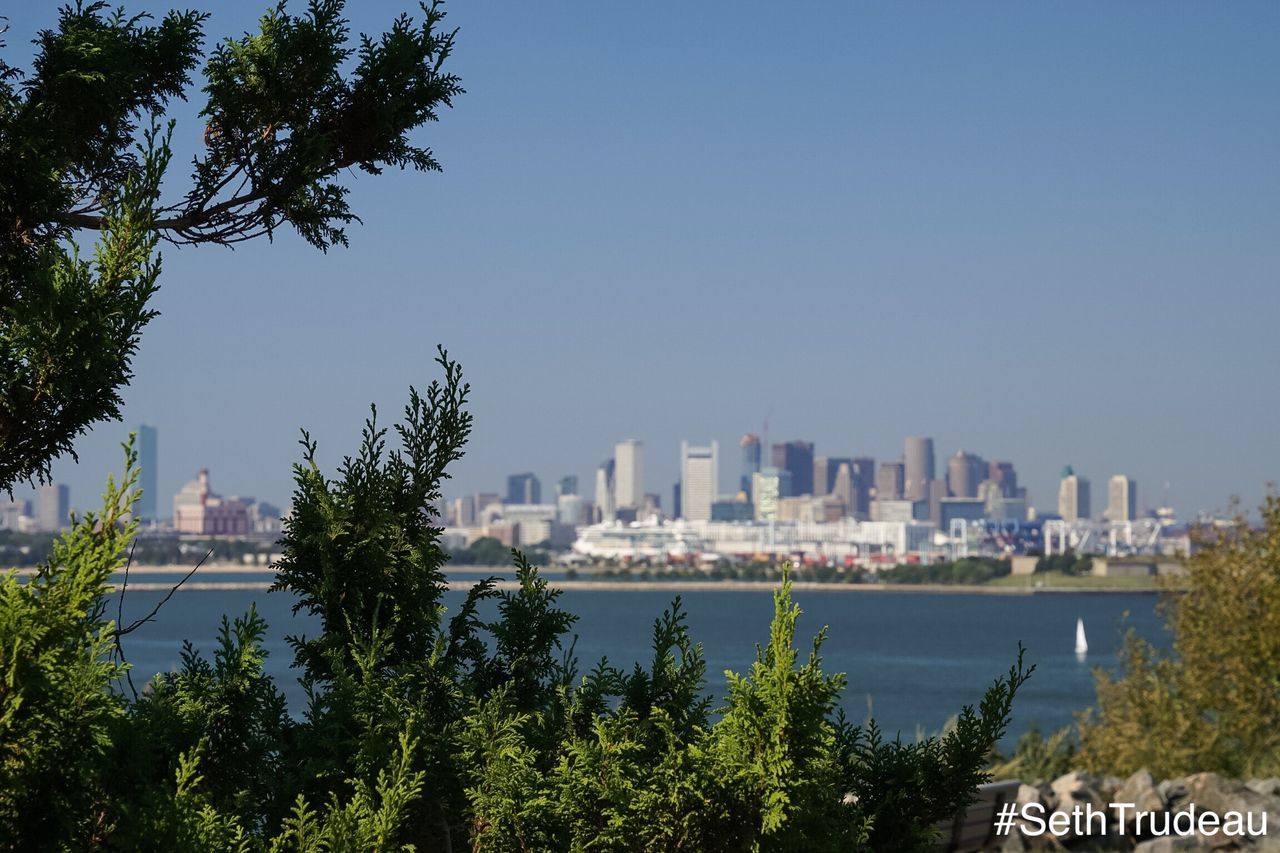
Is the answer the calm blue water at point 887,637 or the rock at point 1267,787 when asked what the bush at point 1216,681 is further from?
the rock at point 1267,787

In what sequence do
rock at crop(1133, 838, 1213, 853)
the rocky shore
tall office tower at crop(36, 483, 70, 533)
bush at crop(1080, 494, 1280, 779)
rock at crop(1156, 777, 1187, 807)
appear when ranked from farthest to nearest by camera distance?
tall office tower at crop(36, 483, 70, 533) < bush at crop(1080, 494, 1280, 779) < rock at crop(1156, 777, 1187, 807) < the rocky shore < rock at crop(1133, 838, 1213, 853)

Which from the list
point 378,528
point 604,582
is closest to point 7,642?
point 378,528

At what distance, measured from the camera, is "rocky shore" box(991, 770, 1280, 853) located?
7312 millimetres

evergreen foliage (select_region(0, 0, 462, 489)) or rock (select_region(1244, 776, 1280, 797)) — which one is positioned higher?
evergreen foliage (select_region(0, 0, 462, 489))

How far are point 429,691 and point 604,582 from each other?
10380 cm

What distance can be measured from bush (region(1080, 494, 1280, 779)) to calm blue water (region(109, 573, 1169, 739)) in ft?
4.86

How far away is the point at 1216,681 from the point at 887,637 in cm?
4791

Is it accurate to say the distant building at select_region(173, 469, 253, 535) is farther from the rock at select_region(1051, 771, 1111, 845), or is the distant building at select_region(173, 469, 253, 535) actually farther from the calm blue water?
the rock at select_region(1051, 771, 1111, 845)

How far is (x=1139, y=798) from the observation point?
785cm

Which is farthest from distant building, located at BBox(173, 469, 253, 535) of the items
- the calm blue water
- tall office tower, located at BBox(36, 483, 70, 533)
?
the calm blue water

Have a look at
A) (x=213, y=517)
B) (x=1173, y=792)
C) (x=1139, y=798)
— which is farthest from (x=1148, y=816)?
(x=213, y=517)

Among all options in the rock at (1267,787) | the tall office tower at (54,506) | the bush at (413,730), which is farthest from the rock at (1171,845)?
the tall office tower at (54,506)

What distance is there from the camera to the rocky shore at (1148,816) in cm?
731

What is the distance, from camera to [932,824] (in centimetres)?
286
